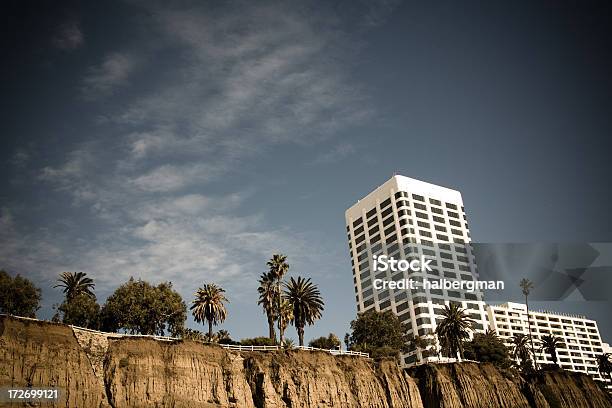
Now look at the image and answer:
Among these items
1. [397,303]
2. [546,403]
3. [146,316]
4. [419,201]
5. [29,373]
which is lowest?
[546,403]

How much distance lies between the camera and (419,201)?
17162 cm

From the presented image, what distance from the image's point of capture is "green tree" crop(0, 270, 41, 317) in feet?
218

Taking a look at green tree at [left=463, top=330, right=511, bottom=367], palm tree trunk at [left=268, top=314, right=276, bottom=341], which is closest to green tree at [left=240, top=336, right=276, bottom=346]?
palm tree trunk at [left=268, top=314, right=276, bottom=341]

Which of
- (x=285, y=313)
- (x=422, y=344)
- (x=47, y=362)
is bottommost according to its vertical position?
(x=47, y=362)

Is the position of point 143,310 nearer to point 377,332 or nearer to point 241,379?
point 241,379

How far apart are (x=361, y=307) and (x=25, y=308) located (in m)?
116

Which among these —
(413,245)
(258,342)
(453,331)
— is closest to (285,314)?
(258,342)

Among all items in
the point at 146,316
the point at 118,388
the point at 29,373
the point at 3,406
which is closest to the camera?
the point at 3,406

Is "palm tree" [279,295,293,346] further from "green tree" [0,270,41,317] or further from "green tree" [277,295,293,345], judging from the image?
"green tree" [0,270,41,317]

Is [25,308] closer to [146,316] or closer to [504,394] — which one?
[146,316]

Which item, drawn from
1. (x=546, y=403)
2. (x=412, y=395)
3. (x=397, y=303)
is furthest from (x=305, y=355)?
(x=397, y=303)

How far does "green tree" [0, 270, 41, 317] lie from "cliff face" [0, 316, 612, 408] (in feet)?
60.6

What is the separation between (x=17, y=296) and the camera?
67.1m

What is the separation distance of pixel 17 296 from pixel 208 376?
26660 mm
